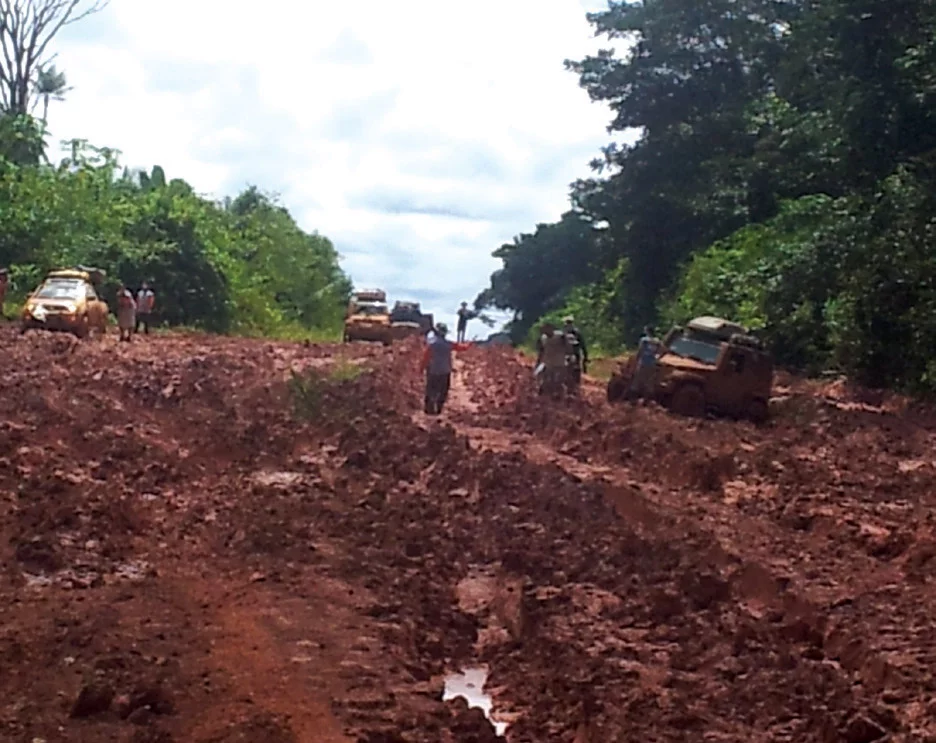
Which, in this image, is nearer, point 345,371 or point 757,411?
point 757,411

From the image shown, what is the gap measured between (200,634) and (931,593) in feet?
17.2

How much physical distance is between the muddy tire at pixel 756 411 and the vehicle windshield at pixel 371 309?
756 inches

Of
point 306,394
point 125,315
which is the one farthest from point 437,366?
point 125,315

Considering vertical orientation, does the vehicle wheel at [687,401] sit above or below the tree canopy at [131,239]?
below

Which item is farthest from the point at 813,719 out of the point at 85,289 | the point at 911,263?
the point at 85,289

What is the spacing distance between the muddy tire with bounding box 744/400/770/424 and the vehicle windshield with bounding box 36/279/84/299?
14735 millimetres

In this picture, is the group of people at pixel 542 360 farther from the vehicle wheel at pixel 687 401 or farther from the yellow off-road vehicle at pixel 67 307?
the yellow off-road vehicle at pixel 67 307

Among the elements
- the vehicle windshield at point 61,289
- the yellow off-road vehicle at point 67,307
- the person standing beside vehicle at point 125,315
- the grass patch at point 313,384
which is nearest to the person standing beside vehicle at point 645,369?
the grass patch at point 313,384

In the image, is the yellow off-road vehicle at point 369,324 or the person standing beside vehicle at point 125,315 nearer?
the person standing beside vehicle at point 125,315

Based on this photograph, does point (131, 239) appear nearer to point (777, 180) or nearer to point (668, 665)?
point (777, 180)

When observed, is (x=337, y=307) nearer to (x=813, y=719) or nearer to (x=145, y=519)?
(x=145, y=519)

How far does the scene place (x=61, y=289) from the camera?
1131 inches

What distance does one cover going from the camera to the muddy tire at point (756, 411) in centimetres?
2080

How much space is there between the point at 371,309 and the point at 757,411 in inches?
773
